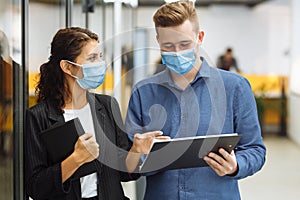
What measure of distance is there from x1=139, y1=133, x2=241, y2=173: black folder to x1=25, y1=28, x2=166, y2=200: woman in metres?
0.04

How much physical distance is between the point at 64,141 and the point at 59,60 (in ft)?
0.77

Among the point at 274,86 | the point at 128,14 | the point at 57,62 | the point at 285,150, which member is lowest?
the point at 285,150

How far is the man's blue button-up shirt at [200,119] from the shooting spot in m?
1.49

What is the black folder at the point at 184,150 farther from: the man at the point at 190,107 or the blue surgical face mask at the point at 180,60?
the blue surgical face mask at the point at 180,60

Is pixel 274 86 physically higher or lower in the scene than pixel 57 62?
lower

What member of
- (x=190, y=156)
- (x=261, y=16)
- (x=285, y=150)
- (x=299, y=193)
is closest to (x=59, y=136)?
(x=190, y=156)

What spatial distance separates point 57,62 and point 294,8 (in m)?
7.27

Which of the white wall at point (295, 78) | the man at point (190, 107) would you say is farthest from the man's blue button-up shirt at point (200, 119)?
the white wall at point (295, 78)

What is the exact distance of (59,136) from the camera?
1400 millimetres

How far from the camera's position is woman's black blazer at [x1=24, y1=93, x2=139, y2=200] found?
55.1 inches

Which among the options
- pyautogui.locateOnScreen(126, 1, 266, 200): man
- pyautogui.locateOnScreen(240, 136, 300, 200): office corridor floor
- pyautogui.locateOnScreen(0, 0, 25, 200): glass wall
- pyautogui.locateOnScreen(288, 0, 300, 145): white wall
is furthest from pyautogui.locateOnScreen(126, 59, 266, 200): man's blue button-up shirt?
pyautogui.locateOnScreen(288, 0, 300, 145): white wall

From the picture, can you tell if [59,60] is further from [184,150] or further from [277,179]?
[277,179]

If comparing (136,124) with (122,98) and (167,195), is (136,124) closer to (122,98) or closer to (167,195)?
(167,195)

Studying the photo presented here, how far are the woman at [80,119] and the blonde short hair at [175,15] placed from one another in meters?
0.19
